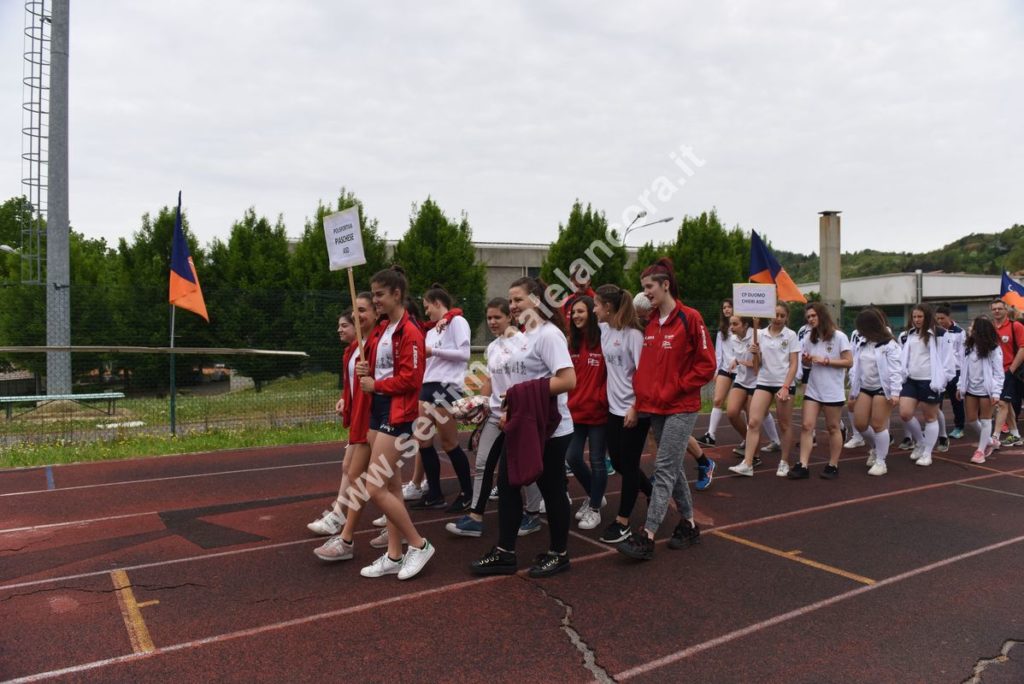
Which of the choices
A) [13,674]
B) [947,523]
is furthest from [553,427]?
[947,523]

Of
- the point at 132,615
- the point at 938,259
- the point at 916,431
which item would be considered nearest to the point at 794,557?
the point at 132,615

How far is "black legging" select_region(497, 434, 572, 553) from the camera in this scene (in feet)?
14.8

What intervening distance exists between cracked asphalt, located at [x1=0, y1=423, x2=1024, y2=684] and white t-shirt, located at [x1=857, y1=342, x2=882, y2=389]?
57.4 inches

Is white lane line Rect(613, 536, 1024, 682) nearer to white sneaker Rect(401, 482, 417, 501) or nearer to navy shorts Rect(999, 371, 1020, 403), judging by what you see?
white sneaker Rect(401, 482, 417, 501)

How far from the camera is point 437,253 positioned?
2541cm

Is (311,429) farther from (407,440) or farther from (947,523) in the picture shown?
(947,523)

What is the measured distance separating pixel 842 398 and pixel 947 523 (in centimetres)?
174

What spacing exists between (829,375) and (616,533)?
341 cm

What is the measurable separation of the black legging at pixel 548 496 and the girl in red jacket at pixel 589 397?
93 centimetres

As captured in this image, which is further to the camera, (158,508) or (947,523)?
(158,508)

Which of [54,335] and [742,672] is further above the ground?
[54,335]

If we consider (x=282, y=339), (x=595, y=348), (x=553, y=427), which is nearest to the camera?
(x=553, y=427)

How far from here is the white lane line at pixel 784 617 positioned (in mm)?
3420

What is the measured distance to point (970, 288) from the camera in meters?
52.0
